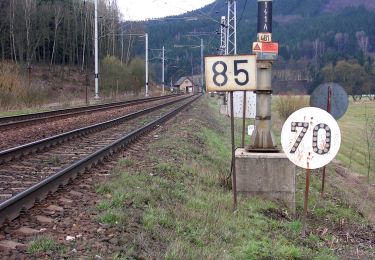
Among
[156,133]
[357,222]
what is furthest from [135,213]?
[156,133]

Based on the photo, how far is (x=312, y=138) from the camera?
6887mm

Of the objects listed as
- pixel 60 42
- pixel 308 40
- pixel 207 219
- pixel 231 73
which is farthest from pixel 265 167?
pixel 308 40

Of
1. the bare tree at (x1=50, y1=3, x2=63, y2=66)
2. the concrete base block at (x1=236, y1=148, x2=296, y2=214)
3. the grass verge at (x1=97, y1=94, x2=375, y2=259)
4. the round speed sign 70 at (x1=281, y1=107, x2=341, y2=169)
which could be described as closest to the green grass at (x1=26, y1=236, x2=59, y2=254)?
the grass verge at (x1=97, y1=94, x2=375, y2=259)

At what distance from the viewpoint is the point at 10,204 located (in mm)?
5652

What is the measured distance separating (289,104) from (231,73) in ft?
83.2

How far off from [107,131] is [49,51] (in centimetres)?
6749

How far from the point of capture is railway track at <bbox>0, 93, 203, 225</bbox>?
6.21 metres

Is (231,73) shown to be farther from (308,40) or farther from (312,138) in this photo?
(308,40)

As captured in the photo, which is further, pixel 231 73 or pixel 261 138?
pixel 261 138

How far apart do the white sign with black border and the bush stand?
80.0ft

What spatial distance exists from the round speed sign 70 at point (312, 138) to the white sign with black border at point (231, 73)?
0.88m

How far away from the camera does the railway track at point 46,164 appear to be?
621cm

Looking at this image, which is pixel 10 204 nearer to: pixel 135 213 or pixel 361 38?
pixel 135 213

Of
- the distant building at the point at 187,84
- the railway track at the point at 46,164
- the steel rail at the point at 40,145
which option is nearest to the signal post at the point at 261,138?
the railway track at the point at 46,164
